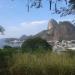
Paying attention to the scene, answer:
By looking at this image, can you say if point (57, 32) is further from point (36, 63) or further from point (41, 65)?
point (41, 65)

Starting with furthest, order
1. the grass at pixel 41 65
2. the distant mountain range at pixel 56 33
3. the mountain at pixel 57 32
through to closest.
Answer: the mountain at pixel 57 32 < the distant mountain range at pixel 56 33 < the grass at pixel 41 65

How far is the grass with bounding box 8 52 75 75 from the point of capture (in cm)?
1001

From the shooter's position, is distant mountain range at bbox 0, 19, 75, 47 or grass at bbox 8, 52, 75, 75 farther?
distant mountain range at bbox 0, 19, 75, 47

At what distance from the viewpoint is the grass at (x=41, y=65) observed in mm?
10008

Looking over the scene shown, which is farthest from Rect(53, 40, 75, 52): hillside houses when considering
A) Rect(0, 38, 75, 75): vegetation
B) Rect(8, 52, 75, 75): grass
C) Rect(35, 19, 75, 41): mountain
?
Rect(8, 52, 75, 75): grass

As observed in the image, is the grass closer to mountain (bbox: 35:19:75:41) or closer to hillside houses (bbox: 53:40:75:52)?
hillside houses (bbox: 53:40:75:52)

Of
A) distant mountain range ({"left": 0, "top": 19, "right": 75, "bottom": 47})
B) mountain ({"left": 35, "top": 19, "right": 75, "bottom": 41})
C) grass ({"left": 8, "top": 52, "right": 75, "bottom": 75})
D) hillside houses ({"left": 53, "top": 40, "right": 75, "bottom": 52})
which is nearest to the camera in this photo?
grass ({"left": 8, "top": 52, "right": 75, "bottom": 75})

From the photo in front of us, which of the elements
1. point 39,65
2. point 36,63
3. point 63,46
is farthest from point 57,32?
point 39,65

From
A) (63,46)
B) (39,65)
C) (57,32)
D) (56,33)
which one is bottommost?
(63,46)

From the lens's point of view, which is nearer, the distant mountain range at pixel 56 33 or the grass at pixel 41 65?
the grass at pixel 41 65

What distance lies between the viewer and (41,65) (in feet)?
33.6

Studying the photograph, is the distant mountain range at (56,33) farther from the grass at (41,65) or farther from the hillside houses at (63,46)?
the grass at (41,65)

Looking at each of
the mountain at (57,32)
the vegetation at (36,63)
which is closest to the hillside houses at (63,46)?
the mountain at (57,32)

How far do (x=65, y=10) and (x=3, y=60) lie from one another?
2952mm
